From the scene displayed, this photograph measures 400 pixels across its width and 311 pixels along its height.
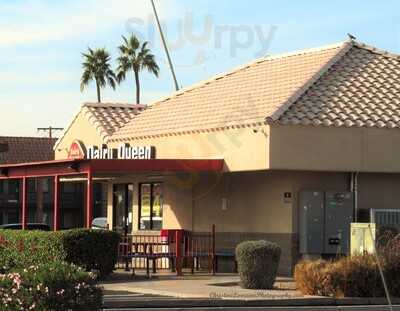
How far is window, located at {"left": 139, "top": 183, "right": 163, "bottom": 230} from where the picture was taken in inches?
1205

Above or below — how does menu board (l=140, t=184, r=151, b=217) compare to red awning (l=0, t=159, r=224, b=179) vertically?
below

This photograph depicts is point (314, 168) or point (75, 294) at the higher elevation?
point (314, 168)

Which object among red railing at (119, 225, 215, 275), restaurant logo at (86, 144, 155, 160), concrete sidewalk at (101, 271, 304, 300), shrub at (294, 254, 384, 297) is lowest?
concrete sidewalk at (101, 271, 304, 300)

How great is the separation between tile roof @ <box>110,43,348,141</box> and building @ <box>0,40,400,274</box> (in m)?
0.07

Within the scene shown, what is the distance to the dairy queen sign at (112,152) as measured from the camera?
29906mm

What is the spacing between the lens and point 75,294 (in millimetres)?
12438

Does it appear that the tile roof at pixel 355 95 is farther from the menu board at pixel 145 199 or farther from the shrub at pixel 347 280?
the menu board at pixel 145 199

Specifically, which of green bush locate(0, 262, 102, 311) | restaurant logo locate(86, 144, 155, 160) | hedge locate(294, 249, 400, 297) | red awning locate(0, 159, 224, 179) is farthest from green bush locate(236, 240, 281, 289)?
restaurant logo locate(86, 144, 155, 160)

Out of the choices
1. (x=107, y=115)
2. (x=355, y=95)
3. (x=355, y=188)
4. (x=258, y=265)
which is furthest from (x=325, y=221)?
(x=107, y=115)

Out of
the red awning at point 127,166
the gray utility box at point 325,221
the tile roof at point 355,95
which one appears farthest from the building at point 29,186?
the gray utility box at point 325,221

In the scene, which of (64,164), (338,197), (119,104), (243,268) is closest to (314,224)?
(338,197)

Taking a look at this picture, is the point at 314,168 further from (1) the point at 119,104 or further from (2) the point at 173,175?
(1) the point at 119,104

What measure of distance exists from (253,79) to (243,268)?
10042 millimetres

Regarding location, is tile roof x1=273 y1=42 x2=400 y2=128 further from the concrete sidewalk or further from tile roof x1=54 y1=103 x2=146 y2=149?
tile roof x1=54 y1=103 x2=146 y2=149
